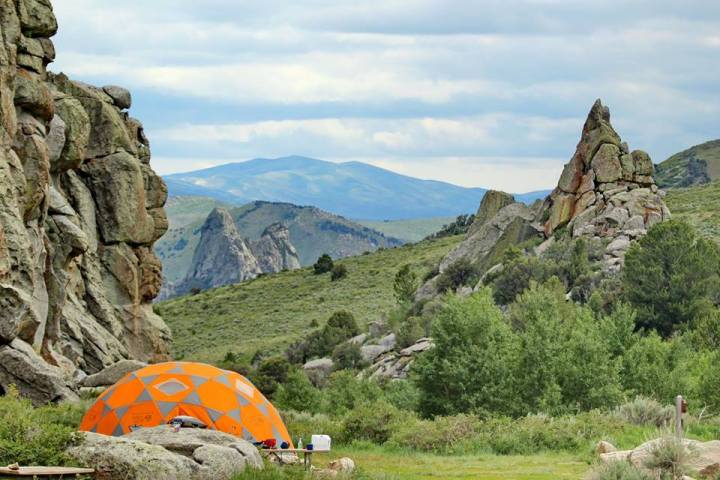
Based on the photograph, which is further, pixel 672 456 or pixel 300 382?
pixel 300 382

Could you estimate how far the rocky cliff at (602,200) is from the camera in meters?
82.5

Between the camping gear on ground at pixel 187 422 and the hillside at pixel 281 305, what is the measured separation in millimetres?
72823

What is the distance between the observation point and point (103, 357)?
53.8 m

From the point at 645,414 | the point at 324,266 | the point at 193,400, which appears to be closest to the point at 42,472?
the point at 193,400

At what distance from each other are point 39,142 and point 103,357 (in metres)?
10.4

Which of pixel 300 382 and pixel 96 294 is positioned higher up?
pixel 96 294

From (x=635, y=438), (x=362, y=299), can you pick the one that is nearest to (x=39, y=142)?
(x=635, y=438)

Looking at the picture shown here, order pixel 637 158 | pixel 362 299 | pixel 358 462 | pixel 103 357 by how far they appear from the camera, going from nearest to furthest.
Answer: pixel 358 462
pixel 103 357
pixel 637 158
pixel 362 299

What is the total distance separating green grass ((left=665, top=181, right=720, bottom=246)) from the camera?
9625cm

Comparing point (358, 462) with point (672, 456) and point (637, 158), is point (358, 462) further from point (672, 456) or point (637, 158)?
point (637, 158)

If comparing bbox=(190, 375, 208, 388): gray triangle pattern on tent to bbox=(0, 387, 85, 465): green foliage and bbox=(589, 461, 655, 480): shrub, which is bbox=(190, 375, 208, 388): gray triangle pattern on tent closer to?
bbox=(0, 387, 85, 465): green foliage

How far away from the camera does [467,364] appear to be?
5012 centimetres

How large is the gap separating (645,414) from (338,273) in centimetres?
9665

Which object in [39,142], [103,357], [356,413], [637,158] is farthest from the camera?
[637,158]
